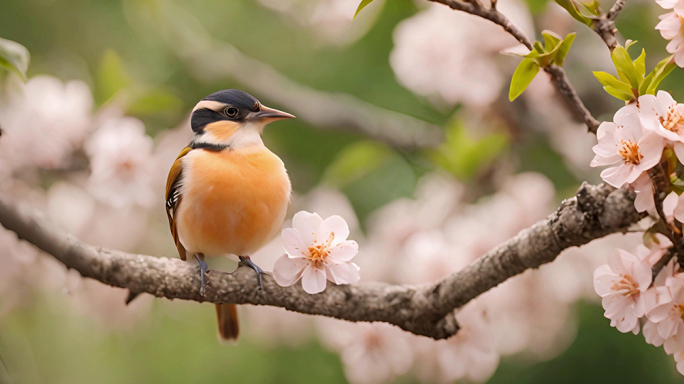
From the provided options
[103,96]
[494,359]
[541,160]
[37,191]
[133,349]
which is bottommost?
[133,349]

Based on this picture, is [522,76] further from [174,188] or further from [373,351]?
[373,351]

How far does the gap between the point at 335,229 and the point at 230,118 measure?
0.58 ft

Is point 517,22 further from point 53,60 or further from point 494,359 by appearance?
point 53,60

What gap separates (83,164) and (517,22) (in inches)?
30.2

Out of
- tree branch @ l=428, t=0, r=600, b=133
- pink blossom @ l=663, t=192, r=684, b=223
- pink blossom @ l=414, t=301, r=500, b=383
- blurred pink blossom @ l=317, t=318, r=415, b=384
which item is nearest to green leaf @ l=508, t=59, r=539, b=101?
tree branch @ l=428, t=0, r=600, b=133

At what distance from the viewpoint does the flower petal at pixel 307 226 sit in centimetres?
51

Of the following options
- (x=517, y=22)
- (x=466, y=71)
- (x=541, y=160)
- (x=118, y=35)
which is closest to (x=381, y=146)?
(x=466, y=71)

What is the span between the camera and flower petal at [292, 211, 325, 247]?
0.51 m

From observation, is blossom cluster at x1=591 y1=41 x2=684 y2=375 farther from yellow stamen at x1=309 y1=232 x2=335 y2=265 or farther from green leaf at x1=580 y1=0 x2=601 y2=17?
yellow stamen at x1=309 y1=232 x2=335 y2=265

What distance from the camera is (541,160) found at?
1384mm

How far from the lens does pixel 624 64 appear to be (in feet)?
1.48

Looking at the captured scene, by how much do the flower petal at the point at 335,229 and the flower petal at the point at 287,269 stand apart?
0.11ft

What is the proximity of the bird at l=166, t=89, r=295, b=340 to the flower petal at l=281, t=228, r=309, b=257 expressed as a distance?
0.10 m

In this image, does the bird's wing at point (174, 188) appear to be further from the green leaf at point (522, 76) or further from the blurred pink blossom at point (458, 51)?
the blurred pink blossom at point (458, 51)
